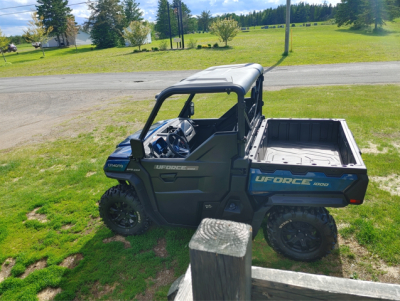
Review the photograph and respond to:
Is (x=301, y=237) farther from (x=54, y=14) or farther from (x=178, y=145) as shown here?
(x=54, y=14)

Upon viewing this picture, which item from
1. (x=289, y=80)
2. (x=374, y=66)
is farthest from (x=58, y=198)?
(x=374, y=66)

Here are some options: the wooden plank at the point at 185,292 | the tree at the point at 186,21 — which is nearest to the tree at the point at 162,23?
the tree at the point at 186,21

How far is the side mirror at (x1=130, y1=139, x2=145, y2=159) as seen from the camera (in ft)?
10.8

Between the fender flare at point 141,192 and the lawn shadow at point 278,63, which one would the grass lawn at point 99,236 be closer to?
the fender flare at point 141,192

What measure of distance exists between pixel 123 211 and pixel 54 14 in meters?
58.2

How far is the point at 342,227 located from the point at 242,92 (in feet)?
7.94

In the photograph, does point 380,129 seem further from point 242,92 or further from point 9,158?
point 9,158

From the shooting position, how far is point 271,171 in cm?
299

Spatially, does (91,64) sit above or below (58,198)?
above

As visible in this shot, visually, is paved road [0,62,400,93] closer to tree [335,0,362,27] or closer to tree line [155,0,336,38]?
tree [335,0,362,27]

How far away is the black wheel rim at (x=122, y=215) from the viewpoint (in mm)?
3846

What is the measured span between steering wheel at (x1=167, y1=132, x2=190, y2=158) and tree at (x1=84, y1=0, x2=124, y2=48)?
4930 centimetres

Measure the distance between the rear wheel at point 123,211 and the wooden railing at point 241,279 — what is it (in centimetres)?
268

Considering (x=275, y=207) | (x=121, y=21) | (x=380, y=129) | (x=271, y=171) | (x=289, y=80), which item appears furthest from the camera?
(x=121, y=21)
